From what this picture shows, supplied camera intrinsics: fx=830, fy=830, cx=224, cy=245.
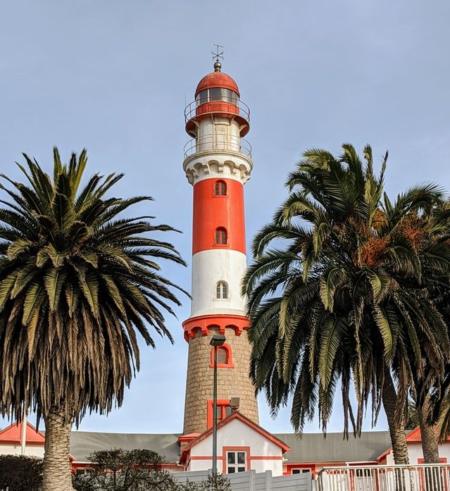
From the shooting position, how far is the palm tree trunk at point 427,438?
2957 centimetres

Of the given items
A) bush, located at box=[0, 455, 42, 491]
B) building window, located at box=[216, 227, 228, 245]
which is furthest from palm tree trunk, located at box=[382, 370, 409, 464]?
building window, located at box=[216, 227, 228, 245]

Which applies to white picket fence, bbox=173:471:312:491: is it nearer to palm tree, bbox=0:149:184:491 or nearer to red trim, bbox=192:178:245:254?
palm tree, bbox=0:149:184:491

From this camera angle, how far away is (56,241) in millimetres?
26047

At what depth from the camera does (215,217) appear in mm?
49094

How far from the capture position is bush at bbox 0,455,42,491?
93.1ft

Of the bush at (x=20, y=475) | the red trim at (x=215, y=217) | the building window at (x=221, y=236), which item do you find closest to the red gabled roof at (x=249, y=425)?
the red trim at (x=215, y=217)

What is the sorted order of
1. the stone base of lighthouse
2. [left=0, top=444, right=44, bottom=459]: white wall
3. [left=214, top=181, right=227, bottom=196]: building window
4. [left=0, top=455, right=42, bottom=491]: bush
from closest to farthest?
[left=0, top=455, right=42, bottom=491]: bush → the stone base of lighthouse → [left=0, top=444, right=44, bottom=459]: white wall → [left=214, top=181, right=227, bottom=196]: building window

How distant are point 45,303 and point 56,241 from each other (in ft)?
6.60

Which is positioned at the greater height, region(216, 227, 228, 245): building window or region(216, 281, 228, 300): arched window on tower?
region(216, 227, 228, 245): building window

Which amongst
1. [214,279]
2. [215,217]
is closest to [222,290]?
[214,279]

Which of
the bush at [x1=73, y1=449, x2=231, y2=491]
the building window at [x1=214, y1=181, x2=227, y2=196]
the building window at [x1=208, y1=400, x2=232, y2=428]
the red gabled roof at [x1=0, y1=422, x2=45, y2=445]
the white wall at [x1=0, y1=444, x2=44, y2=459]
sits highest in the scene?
the building window at [x1=214, y1=181, x2=227, y2=196]

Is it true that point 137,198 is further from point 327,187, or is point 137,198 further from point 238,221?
point 238,221

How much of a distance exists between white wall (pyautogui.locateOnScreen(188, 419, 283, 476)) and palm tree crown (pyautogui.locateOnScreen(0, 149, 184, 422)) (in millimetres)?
16183

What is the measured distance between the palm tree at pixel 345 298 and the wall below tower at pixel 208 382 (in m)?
18.1
